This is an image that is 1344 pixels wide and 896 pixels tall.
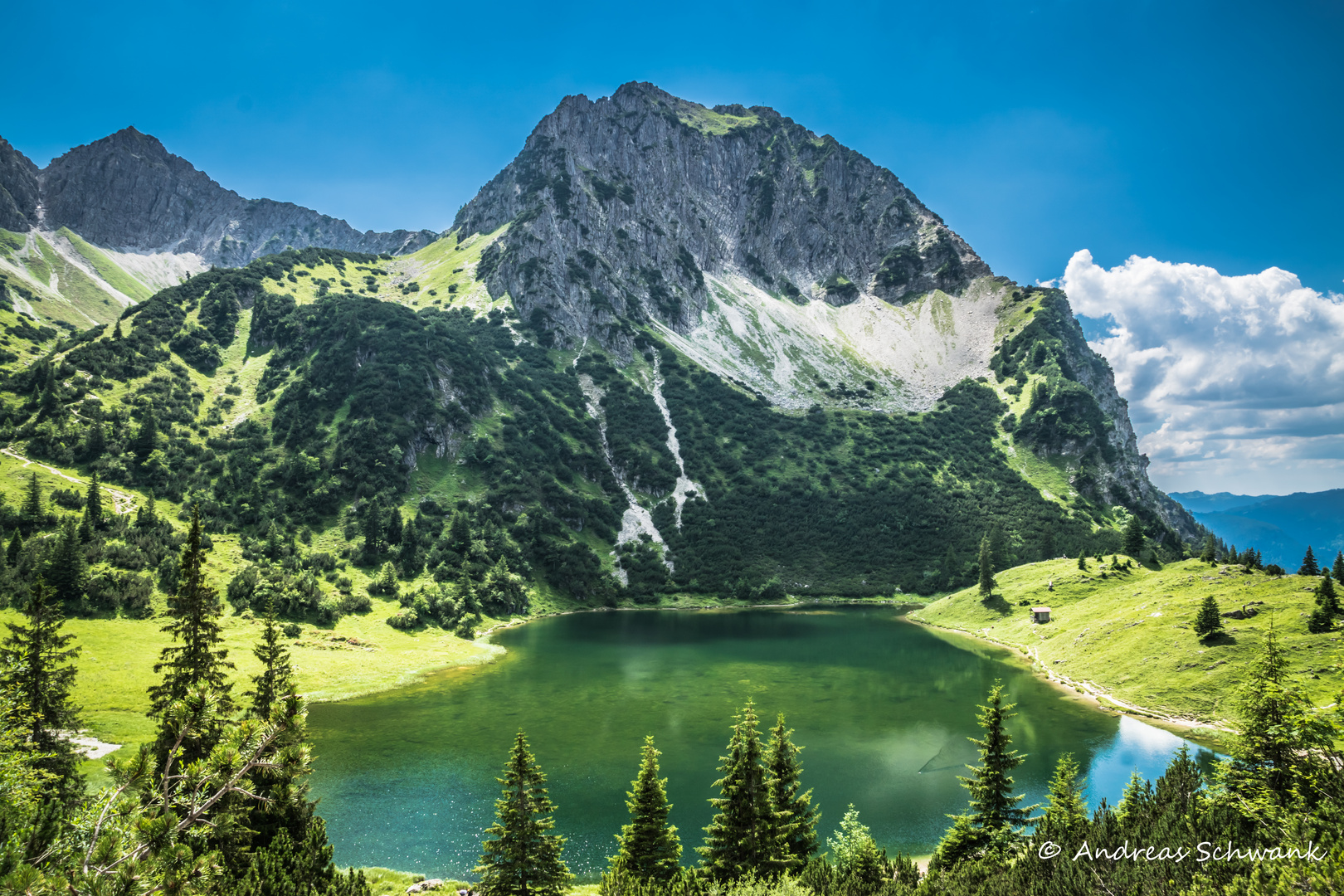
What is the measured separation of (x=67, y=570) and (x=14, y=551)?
8.12 m

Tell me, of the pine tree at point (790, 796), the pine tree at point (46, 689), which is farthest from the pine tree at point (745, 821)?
the pine tree at point (46, 689)

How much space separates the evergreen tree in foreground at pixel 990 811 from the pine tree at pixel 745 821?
26.9 feet

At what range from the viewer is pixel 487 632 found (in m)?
99.8

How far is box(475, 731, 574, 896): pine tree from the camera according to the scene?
23750mm

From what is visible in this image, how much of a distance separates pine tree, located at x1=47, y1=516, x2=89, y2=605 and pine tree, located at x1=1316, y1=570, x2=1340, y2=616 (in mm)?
126528

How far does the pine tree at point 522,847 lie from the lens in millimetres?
23750

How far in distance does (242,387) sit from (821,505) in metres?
150

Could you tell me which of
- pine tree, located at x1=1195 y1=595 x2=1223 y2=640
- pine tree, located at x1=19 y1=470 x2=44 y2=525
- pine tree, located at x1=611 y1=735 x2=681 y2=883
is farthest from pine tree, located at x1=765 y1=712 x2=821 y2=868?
pine tree, located at x1=19 y1=470 x2=44 y2=525

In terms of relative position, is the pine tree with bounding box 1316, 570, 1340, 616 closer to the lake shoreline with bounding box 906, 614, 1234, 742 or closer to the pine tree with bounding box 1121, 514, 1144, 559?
→ the lake shoreline with bounding box 906, 614, 1234, 742

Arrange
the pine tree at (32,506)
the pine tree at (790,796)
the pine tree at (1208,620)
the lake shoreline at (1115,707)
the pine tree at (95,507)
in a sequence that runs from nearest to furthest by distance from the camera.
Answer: the pine tree at (790,796) → the lake shoreline at (1115,707) → the pine tree at (1208,620) → the pine tree at (32,506) → the pine tree at (95,507)

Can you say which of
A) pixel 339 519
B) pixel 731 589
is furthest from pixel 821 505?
pixel 339 519

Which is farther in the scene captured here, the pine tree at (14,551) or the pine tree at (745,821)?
the pine tree at (14,551)

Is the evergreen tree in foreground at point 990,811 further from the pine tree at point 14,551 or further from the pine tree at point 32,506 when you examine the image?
the pine tree at point 32,506

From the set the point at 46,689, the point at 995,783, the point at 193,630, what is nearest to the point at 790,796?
the point at 995,783
